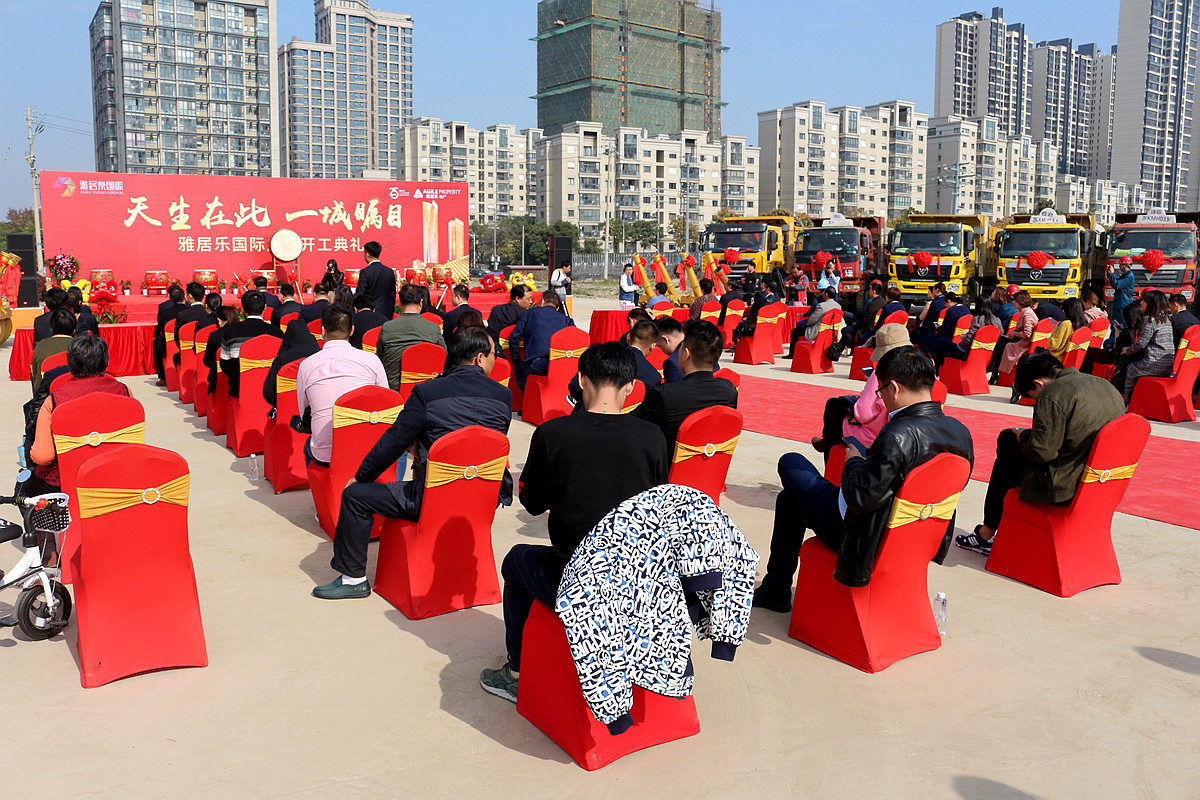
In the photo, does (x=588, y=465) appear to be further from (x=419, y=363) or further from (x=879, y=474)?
(x=419, y=363)

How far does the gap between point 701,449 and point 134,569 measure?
8.60ft

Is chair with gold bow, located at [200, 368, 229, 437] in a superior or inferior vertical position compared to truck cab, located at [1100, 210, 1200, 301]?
inferior

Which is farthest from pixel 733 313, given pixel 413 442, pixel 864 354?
pixel 413 442

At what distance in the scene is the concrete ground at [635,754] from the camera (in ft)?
9.31

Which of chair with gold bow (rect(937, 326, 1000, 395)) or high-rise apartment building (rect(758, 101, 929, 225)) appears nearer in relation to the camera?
chair with gold bow (rect(937, 326, 1000, 395))

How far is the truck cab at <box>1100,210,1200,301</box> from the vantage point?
19.9 m

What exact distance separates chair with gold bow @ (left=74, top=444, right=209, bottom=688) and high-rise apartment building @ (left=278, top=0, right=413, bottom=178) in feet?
471

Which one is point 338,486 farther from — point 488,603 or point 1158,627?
point 1158,627

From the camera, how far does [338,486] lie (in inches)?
205

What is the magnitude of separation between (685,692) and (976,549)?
3.01 metres

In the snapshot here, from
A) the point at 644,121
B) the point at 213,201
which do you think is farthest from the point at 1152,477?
the point at 644,121

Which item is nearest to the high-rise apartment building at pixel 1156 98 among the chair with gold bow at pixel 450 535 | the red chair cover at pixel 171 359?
the red chair cover at pixel 171 359

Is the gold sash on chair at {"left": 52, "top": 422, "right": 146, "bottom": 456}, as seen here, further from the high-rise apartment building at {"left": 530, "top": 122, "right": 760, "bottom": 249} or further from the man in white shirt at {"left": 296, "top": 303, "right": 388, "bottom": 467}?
the high-rise apartment building at {"left": 530, "top": 122, "right": 760, "bottom": 249}

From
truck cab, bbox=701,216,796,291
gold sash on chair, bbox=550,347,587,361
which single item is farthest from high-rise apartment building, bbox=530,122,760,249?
gold sash on chair, bbox=550,347,587,361
